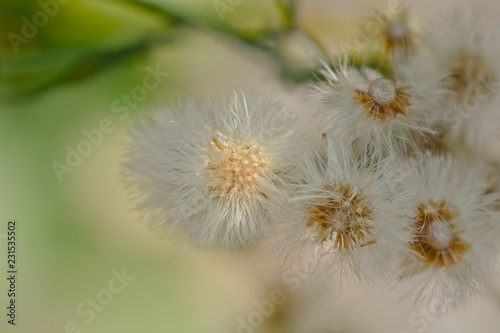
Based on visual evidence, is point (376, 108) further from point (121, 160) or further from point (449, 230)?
Answer: point (121, 160)

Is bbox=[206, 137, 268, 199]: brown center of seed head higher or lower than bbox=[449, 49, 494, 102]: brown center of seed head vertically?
lower

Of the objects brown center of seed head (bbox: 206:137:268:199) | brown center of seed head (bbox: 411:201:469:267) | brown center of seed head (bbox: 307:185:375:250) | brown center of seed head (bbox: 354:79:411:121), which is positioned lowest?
brown center of seed head (bbox: 411:201:469:267)

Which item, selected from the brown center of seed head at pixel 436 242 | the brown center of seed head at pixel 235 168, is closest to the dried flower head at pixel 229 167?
the brown center of seed head at pixel 235 168

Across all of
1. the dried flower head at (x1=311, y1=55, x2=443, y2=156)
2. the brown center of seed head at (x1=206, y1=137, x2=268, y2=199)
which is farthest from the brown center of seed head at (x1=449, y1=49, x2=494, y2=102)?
the brown center of seed head at (x1=206, y1=137, x2=268, y2=199)

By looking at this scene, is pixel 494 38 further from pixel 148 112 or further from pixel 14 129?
pixel 14 129

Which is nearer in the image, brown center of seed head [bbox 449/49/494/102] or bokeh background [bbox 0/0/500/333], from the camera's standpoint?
brown center of seed head [bbox 449/49/494/102]

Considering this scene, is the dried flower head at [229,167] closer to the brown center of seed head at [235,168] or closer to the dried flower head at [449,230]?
the brown center of seed head at [235,168]

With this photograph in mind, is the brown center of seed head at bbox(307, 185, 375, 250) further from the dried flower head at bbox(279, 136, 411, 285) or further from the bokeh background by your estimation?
the bokeh background
